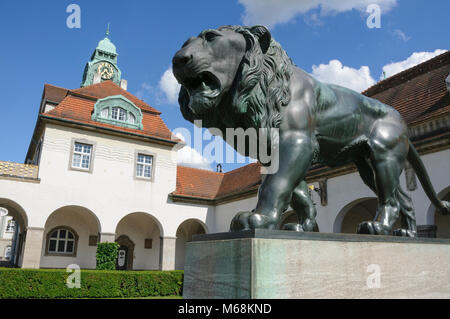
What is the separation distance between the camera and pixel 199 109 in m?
2.39

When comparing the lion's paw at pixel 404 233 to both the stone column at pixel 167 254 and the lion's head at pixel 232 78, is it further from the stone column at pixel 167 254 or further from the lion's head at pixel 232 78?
the stone column at pixel 167 254

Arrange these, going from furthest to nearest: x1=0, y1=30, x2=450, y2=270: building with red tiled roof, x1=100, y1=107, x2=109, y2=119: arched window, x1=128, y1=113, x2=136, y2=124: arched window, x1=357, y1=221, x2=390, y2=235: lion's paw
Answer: x1=128, y1=113, x2=136, y2=124: arched window → x1=100, y1=107, x2=109, y2=119: arched window → x1=0, y1=30, x2=450, y2=270: building with red tiled roof → x1=357, y1=221, x2=390, y2=235: lion's paw

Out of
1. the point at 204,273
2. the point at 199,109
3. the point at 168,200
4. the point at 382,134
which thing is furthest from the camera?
the point at 168,200

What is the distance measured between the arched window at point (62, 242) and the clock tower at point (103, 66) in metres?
27.5

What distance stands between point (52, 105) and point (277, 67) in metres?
29.7

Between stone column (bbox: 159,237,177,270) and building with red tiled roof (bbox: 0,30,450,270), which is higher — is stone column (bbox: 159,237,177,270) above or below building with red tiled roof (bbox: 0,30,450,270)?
below

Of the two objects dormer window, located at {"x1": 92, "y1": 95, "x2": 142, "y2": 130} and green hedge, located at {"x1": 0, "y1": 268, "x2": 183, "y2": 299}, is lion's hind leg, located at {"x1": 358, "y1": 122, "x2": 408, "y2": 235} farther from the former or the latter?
dormer window, located at {"x1": 92, "y1": 95, "x2": 142, "y2": 130}

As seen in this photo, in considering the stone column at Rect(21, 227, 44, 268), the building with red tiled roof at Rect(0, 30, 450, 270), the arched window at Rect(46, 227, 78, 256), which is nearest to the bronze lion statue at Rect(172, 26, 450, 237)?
the building with red tiled roof at Rect(0, 30, 450, 270)

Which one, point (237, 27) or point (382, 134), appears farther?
point (382, 134)

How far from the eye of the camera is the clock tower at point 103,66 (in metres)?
45.9

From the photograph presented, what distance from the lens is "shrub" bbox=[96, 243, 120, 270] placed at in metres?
17.0

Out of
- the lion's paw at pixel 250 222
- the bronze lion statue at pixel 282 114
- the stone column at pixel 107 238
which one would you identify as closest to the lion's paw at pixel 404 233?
the bronze lion statue at pixel 282 114

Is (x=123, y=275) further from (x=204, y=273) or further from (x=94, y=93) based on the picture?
(x=204, y=273)
